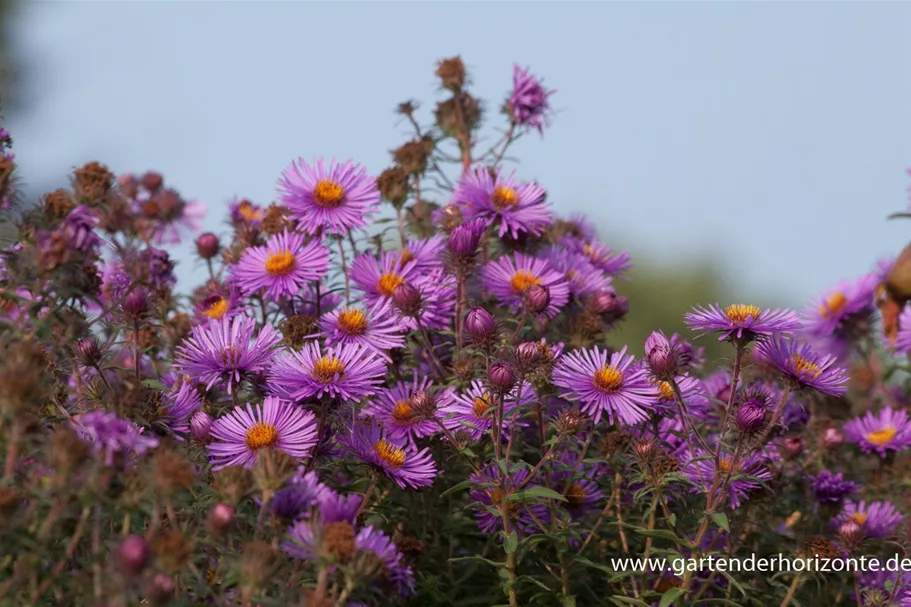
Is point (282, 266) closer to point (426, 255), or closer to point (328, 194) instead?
point (328, 194)

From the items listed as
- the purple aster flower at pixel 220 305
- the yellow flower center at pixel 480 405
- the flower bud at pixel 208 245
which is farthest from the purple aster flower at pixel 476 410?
the flower bud at pixel 208 245

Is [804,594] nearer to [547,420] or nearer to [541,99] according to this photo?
[547,420]

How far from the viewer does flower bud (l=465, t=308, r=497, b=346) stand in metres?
1.87

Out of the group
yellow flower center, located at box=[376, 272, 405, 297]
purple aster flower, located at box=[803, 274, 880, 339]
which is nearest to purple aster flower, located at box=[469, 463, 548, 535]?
yellow flower center, located at box=[376, 272, 405, 297]

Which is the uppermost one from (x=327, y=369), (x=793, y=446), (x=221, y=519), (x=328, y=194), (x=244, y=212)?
(x=244, y=212)

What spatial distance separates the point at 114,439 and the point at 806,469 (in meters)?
1.75

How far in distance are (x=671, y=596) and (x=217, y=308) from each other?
110cm

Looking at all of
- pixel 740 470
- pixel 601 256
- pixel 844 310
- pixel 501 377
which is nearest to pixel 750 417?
pixel 740 470

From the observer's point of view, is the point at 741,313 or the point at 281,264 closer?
the point at 741,313

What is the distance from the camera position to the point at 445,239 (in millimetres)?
2445

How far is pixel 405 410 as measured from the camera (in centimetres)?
204

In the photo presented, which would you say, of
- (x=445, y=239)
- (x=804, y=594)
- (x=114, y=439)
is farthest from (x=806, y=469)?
(x=114, y=439)

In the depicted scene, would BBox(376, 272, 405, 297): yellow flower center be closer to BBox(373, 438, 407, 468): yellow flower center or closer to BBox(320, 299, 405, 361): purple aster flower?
BBox(320, 299, 405, 361): purple aster flower

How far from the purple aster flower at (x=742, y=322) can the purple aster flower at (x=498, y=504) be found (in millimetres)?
405
